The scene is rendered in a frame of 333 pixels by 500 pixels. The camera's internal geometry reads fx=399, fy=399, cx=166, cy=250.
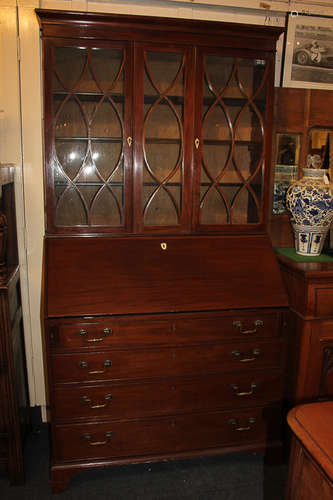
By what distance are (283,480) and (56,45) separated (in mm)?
2404

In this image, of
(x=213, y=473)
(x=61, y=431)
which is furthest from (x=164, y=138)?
(x=213, y=473)

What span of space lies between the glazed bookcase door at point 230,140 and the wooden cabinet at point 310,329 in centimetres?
38

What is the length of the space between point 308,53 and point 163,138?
1124 millimetres

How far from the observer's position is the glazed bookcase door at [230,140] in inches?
80.7

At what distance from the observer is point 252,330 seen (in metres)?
1.99

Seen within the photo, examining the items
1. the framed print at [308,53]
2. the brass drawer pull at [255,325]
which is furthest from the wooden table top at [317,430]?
the framed print at [308,53]

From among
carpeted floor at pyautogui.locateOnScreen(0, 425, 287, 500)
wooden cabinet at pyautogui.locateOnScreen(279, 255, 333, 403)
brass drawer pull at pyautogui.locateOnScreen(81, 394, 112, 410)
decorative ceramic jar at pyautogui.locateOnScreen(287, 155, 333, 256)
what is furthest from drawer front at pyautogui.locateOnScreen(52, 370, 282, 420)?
decorative ceramic jar at pyautogui.locateOnScreen(287, 155, 333, 256)

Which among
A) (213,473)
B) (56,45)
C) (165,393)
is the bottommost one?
(213,473)

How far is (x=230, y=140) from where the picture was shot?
2.12 metres

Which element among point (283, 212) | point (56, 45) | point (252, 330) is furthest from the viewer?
point (283, 212)

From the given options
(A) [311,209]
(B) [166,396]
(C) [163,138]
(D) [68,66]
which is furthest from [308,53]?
(B) [166,396]

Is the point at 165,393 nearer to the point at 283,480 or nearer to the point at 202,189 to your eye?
the point at 283,480

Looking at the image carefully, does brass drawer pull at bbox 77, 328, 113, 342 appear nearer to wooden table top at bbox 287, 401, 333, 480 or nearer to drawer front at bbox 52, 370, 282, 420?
drawer front at bbox 52, 370, 282, 420

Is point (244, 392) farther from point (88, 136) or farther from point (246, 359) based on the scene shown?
point (88, 136)
